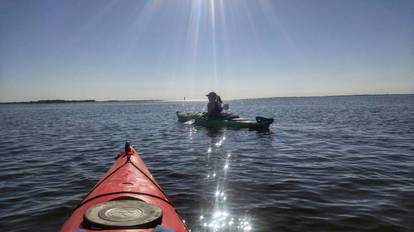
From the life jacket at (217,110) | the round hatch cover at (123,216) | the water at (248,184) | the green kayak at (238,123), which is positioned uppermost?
the life jacket at (217,110)

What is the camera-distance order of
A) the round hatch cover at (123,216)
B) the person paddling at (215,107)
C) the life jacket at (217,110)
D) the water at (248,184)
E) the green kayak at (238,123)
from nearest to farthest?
the round hatch cover at (123,216), the water at (248,184), the green kayak at (238,123), the person paddling at (215,107), the life jacket at (217,110)

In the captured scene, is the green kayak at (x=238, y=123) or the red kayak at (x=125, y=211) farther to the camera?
the green kayak at (x=238, y=123)

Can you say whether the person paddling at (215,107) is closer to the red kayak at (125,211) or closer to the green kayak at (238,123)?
the green kayak at (238,123)

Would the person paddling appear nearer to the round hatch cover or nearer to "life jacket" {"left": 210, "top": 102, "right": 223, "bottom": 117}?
"life jacket" {"left": 210, "top": 102, "right": 223, "bottom": 117}

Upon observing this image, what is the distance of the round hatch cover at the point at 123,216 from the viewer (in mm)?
2357

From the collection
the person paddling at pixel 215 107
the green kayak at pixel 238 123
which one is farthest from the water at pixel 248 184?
the person paddling at pixel 215 107

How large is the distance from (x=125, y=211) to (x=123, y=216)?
12 cm

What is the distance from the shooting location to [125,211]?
8.68 ft

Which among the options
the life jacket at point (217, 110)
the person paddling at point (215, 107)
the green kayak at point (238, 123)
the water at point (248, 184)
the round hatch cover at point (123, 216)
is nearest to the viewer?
the round hatch cover at point (123, 216)

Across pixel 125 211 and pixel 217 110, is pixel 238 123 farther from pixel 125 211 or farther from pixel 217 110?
pixel 125 211

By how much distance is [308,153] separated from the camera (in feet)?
29.8

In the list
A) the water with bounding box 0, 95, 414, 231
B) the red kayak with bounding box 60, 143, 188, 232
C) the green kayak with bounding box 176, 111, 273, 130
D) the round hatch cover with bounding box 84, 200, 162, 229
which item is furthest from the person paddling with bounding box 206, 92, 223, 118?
the round hatch cover with bounding box 84, 200, 162, 229

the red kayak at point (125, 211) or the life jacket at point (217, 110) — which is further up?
the life jacket at point (217, 110)

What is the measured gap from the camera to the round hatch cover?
236 centimetres
